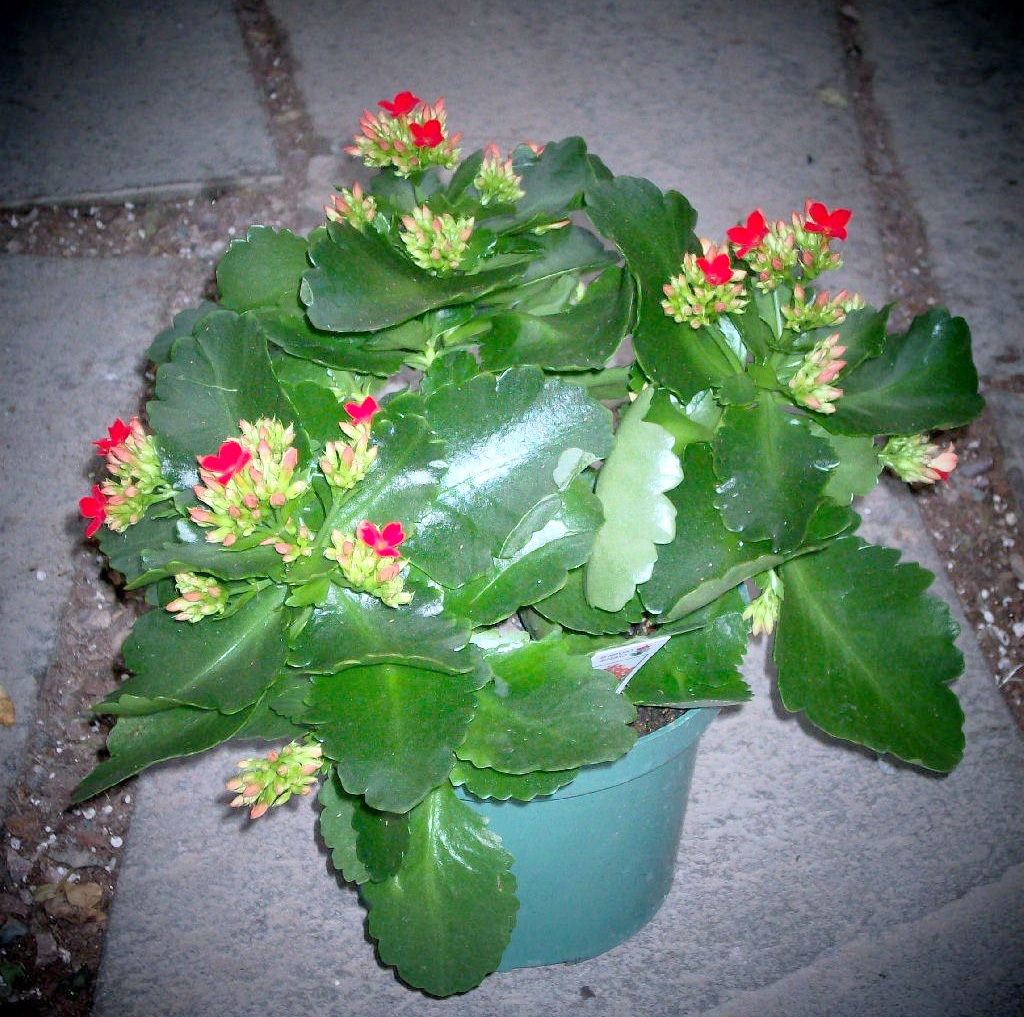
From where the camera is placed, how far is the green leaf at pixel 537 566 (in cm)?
78

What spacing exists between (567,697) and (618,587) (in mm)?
96

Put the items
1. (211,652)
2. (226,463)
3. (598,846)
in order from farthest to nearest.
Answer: (598,846), (211,652), (226,463)

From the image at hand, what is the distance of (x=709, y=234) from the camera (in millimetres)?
1855

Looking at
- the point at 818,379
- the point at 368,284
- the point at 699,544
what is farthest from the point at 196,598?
the point at 818,379

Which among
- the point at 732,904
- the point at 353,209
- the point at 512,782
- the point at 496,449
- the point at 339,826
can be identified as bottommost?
the point at 732,904

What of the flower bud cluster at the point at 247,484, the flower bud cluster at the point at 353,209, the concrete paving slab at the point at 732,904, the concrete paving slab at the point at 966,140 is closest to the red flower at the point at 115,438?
the flower bud cluster at the point at 247,484

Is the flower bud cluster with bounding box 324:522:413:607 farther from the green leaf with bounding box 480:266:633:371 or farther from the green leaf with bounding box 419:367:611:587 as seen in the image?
the green leaf with bounding box 480:266:633:371

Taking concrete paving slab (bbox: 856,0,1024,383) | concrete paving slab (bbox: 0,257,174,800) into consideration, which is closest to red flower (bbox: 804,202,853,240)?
concrete paving slab (bbox: 856,0,1024,383)

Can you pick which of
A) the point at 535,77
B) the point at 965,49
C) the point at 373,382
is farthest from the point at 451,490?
the point at 965,49

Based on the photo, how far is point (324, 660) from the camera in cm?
73

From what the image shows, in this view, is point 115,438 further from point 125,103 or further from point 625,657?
point 125,103

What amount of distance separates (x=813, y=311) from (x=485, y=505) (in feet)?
1.07

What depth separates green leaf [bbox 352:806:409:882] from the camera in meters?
0.78

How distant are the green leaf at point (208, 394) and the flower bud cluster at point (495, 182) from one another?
237mm
